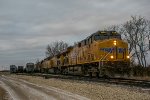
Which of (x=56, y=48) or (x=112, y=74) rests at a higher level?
(x=56, y=48)

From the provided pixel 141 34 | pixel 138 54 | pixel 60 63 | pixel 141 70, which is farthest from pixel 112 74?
pixel 141 34

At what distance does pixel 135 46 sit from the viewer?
66.2 m

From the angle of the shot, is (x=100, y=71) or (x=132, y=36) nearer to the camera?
(x=100, y=71)

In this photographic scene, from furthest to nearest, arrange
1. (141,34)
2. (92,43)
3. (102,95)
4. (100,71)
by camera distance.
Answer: (141,34), (92,43), (100,71), (102,95)

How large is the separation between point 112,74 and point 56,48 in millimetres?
105979

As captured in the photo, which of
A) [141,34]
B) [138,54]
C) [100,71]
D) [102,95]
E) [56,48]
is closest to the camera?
[102,95]

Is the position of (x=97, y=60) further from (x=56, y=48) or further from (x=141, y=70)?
(x=56, y=48)

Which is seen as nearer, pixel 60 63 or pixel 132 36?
pixel 60 63

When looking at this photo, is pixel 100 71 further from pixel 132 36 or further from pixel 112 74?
pixel 132 36

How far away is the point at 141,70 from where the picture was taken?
1479 inches

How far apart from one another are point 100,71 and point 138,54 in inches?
1360

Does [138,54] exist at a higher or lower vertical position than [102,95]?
higher

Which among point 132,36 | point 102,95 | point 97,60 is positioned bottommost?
point 102,95

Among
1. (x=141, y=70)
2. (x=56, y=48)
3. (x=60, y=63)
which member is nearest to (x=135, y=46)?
(x=60, y=63)
